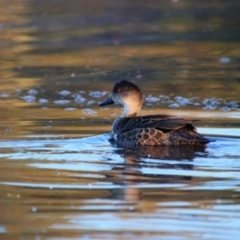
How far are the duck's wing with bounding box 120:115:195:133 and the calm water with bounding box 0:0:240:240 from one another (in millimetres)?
279

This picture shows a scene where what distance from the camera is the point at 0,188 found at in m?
8.27

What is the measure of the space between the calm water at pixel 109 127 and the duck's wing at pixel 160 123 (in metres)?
0.28

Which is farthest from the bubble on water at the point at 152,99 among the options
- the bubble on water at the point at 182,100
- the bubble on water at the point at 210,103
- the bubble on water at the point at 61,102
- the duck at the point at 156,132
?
the duck at the point at 156,132

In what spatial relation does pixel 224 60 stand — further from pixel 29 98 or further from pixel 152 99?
pixel 29 98

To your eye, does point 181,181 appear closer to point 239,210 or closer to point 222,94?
point 239,210

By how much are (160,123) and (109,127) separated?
144 centimetres

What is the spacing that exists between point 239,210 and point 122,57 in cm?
1180

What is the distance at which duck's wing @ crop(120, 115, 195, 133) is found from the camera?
1034 centimetres

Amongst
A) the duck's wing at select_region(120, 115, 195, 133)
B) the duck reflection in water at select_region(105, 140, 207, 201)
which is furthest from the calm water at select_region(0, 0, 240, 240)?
the duck's wing at select_region(120, 115, 195, 133)

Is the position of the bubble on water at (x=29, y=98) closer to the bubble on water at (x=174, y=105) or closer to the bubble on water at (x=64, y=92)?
the bubble on water at (x=64, y=92)

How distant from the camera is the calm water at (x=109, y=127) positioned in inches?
277

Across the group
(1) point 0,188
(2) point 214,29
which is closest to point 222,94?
(1) point 0,188

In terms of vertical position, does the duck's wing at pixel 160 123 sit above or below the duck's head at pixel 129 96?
below

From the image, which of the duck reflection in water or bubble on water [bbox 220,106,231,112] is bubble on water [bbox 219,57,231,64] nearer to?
bubble on water [bbox 220,106,231,112]
